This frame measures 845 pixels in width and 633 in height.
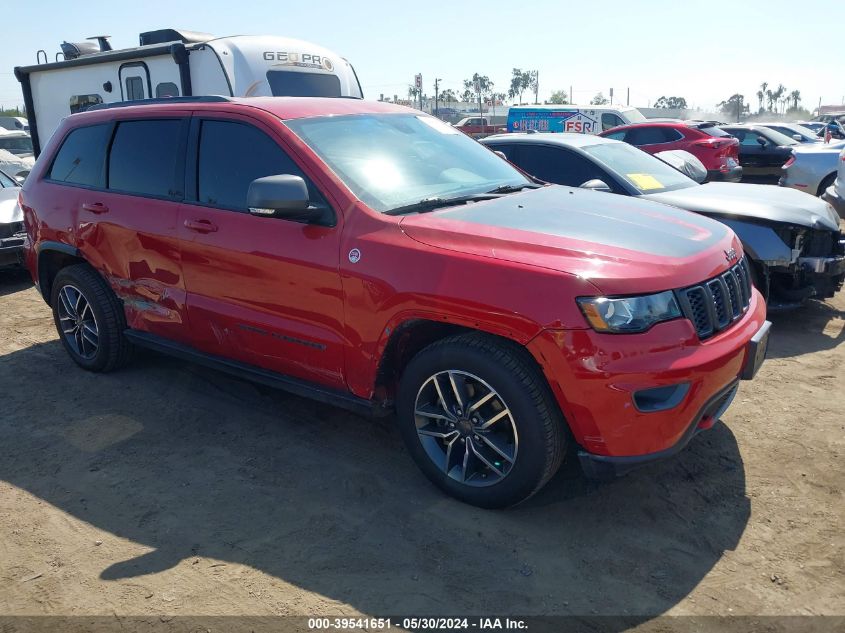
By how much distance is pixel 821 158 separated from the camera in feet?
38.2

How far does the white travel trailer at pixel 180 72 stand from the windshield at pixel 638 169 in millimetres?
4016

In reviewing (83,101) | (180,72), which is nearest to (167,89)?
(180,72)

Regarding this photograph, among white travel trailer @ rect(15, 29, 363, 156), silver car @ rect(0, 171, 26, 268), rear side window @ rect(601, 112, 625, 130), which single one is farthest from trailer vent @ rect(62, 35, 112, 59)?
rear side window @ rect(601, 112, 625, 130)

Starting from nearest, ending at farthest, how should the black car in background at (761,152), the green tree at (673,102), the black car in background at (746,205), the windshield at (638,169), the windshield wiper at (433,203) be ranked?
the windshield wiper at (433,203)
the black car in background at (746,205)
the windshield at (638,169)
the black car in background at (761,152)
the green tree at (673,102)

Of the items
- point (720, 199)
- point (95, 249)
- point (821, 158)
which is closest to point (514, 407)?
point (95, 249)

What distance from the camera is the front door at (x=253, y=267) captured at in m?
3.59

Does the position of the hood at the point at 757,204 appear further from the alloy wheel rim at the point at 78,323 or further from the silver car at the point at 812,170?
the silver car at the point at 812,170

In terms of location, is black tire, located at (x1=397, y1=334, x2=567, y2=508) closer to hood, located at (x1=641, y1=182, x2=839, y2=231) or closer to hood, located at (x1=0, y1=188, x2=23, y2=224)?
hood, located at (x1=641, y1=182, x2=839, y2=231)

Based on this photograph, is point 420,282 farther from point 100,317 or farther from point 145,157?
point 100,317

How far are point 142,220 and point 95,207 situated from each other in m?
0.58

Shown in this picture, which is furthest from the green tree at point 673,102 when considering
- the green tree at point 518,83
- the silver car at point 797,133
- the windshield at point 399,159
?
the windshield at point 399,159

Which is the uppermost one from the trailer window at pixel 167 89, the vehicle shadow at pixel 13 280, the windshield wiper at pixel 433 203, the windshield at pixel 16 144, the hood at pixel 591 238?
the trailer window at pixel 167 89

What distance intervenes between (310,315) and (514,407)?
121 centimetres

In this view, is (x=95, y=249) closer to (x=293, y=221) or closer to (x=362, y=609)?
(x=293, y=221)
